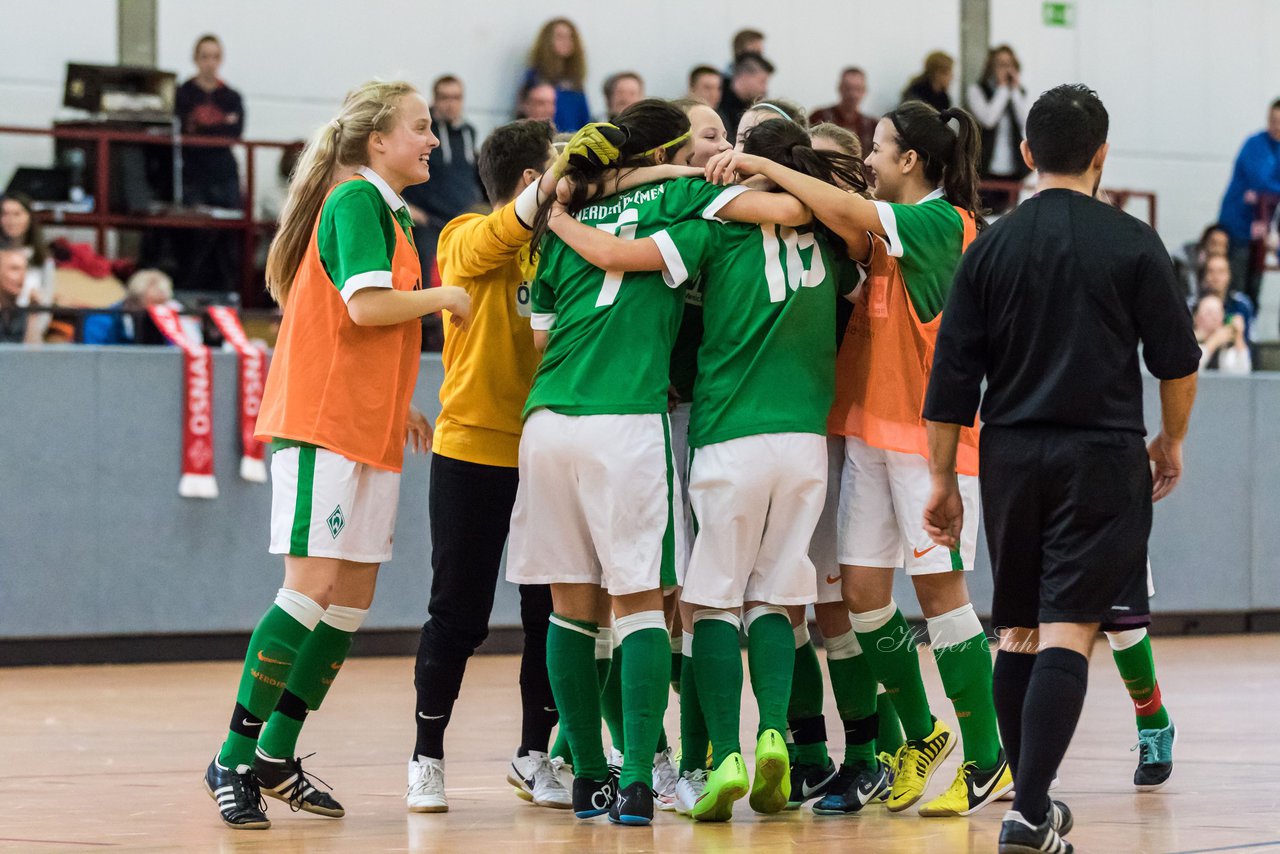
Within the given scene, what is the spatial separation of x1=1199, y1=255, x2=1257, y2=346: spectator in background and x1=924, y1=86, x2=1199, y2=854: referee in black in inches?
334

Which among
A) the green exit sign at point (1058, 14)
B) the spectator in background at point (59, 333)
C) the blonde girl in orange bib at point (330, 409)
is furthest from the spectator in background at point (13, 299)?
the green exit sign at point (1058, 14)

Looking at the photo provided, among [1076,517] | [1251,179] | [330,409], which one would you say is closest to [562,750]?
[330,409]

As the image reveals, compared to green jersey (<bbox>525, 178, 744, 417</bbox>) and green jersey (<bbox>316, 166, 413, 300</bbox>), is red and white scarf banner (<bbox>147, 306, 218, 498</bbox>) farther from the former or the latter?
green jersey (<bbox>525, 178, 744, 417</bbox>)

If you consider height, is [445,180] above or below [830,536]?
above

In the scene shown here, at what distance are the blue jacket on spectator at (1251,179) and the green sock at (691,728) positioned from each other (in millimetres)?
10280

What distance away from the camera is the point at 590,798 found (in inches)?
162

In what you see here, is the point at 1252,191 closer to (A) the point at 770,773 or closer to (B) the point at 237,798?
(A) the point at 770,773

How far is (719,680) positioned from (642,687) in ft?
0.60

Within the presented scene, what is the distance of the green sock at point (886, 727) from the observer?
179 inches

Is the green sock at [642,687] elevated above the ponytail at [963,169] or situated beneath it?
situated beneath

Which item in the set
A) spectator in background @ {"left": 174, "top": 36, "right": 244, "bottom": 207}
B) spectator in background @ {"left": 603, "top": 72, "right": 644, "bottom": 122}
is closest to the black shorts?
spectator in background @ {"left": 174, "top": 36, "right": 244, "bottom": 207}

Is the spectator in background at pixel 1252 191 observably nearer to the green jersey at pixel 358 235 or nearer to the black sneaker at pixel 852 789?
the black sneaker at pixel 852 789

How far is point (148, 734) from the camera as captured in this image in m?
5.89

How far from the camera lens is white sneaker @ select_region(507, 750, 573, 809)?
4.36 m
